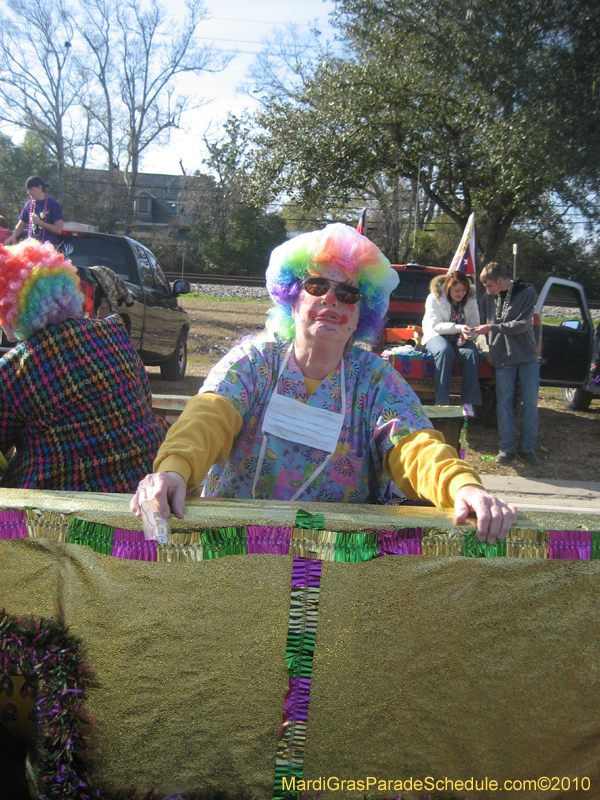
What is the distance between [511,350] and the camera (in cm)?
649

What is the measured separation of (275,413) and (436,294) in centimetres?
509

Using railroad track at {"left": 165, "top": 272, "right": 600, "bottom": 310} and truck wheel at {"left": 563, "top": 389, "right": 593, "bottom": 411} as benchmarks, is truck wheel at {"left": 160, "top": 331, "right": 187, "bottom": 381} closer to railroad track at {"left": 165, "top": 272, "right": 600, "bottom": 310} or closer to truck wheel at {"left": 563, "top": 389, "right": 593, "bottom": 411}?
truck wheel at {"left": 563, "top": 389, "right": 593, "bottom": 411}

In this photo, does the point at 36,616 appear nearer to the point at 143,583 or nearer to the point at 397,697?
the point at 143,583

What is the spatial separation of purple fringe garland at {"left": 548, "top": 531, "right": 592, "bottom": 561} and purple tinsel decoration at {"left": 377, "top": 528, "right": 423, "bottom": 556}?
12.1 inches

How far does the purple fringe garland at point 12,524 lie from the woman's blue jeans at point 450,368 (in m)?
5.60

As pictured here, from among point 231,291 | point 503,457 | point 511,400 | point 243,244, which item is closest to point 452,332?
point 511,400

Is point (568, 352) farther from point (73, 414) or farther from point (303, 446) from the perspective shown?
point (73, 414)

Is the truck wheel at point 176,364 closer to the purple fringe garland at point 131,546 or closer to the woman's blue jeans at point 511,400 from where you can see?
the woman's blue jeans at point 511,400

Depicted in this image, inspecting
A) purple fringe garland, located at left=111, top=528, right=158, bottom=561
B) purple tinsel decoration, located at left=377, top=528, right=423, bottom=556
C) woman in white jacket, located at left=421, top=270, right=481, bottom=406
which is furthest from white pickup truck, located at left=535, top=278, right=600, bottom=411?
purple fringe garland, located at left=111, top=528, right=158, bottom=561

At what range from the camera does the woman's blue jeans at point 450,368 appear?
6.79m

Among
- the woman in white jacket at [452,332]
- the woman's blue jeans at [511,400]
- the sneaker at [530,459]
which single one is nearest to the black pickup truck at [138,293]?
the woman in white jacket at [452,332]

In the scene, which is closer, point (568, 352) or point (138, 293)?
point (138, 293)

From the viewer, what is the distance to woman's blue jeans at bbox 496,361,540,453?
6523mm

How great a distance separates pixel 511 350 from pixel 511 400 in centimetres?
49
